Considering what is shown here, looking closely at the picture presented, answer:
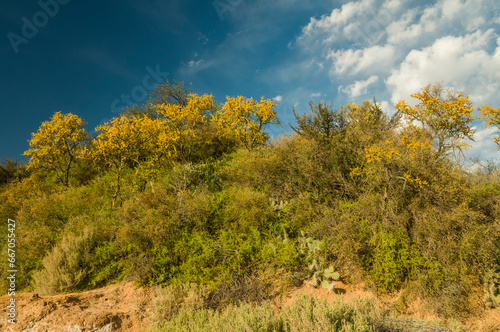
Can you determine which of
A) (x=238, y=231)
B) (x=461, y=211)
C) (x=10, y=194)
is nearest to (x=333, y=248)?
(x=238, y=231)

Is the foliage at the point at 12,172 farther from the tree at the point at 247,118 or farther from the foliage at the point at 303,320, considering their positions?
the foliage at the point at 303,320

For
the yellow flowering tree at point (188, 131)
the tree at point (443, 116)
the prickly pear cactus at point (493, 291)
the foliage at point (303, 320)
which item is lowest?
the prickly pear cactus at point (493, 291)

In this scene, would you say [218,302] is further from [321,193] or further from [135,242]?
[321,193]

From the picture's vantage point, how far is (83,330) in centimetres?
430

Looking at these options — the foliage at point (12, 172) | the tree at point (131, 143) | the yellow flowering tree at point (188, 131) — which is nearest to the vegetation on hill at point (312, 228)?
the tree at point (131, 143)

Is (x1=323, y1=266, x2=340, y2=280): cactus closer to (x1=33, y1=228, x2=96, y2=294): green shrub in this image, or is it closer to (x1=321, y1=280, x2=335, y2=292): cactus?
(x1=321, y1=280, x2=335, y2=292): cactus

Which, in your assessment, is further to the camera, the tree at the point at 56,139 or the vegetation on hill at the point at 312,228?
the tree at the point at 56,139

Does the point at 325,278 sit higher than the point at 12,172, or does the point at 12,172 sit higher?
the point at 12,172

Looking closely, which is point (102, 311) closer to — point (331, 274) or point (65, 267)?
point (65, 267)

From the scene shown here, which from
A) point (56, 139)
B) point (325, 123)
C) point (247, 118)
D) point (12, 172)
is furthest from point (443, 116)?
→ point (12, 172)

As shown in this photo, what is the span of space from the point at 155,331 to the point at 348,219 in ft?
15.8

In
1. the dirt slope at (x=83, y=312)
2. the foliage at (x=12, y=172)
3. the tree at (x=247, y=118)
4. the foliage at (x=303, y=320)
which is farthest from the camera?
the foliage at (x=12, y=172)

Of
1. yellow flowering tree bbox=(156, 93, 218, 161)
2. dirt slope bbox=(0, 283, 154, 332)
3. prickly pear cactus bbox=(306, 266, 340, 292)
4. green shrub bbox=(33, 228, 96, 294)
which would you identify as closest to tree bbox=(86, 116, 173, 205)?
yellow flowering tree bbox=(156, 93, 218, 161)

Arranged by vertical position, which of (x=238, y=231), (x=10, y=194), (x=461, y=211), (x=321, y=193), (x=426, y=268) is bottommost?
(x=426, y=268)
